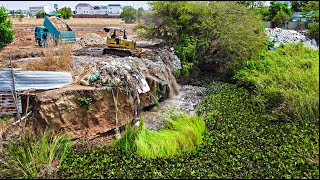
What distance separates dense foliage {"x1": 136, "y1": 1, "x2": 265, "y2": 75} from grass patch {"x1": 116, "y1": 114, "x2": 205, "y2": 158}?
610cm

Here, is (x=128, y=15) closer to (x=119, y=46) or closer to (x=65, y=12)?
(x=65, y=12)

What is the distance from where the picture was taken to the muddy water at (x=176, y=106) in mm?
9070

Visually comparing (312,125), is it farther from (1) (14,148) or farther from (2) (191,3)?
(2) (191,3)

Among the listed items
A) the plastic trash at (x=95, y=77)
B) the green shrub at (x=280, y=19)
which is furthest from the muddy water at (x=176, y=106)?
the green shrub at (x=280, y=19)

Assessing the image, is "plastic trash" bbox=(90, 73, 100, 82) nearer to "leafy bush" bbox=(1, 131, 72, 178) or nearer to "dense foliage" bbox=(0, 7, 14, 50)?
"leafy bush" bbox=(1, 131, 72, 178)

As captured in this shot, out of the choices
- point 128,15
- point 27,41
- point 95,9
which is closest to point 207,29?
point 27,41

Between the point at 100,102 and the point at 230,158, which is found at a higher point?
the point at 100,102

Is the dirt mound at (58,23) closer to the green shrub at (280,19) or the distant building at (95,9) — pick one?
the distant building at (95,9)

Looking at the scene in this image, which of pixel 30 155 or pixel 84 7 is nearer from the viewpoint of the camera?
pixel 30 155

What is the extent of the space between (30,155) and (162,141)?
246 cm

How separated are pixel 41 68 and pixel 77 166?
383 cm

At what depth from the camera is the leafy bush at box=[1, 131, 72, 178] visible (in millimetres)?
5918

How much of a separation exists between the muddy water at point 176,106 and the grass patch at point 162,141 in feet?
4.20

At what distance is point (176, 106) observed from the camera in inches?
412
